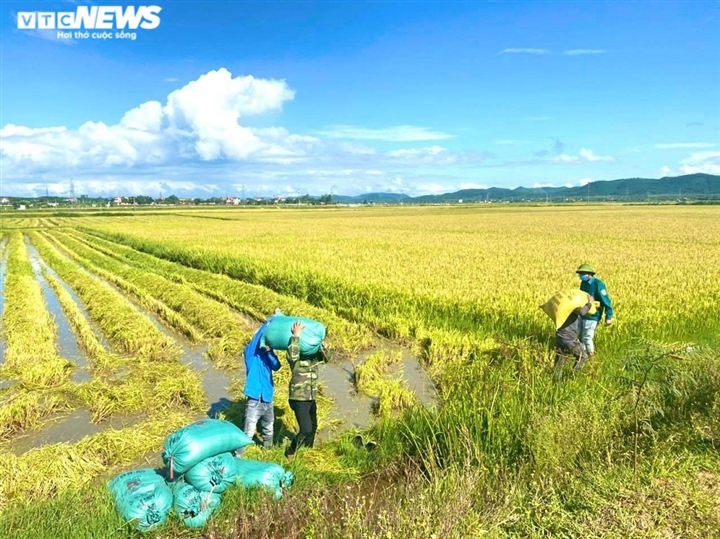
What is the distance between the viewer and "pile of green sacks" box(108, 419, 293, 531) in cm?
380

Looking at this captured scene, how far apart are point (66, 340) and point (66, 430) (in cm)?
507

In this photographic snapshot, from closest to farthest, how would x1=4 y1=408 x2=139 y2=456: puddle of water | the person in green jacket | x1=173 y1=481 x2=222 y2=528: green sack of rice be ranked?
x1=173 y1=481 x2=222 y2=528: green sack of rice → x1=4 y1=408 x2=139 y2=456: puddle of water → the person in green jacket

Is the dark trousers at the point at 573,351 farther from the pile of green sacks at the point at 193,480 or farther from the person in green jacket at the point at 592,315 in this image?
the pile of green sacks at the point at 193,480

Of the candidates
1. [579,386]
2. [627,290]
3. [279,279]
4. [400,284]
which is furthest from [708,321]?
[279,279]

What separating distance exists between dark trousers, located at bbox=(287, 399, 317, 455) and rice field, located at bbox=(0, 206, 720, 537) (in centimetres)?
16

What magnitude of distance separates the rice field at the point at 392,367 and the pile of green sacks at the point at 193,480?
44 centimetres

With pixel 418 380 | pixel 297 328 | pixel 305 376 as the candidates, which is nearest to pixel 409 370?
pixel 418 380

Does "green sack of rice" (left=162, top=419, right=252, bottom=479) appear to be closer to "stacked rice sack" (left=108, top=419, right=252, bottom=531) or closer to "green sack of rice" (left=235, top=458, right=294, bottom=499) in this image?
"stacked rice sack" (left=108, top=419, right=252, bottom=531)

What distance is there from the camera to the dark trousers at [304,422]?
17.4 feet

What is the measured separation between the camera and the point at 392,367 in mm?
8641

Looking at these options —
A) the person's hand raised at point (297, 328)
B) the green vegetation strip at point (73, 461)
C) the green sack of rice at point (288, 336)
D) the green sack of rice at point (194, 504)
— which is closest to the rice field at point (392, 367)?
the green vegetation strip at point (73, 461)

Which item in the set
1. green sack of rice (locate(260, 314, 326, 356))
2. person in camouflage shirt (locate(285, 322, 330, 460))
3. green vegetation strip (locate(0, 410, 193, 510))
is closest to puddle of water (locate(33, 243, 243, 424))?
green vegetation strip (locate(0, 410, 193, 510))

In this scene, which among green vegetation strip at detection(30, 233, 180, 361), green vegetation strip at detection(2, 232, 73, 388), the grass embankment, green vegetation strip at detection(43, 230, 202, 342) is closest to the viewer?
the grass embankment

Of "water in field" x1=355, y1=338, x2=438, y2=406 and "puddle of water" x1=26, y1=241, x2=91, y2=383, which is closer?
"water in field" x1=355, y1=338, x2=438, y2=406
